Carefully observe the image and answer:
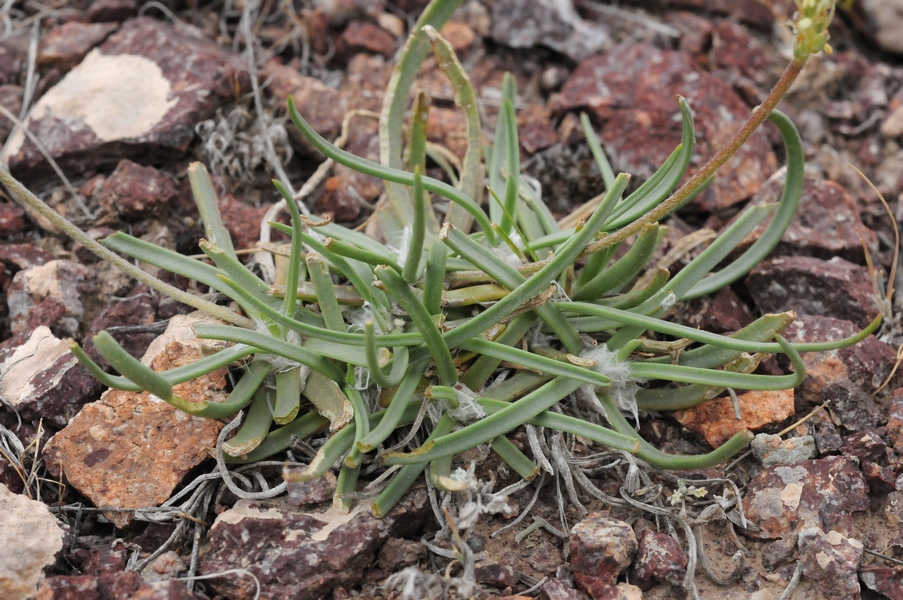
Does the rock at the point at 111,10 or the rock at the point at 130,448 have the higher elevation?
the rock at the point at 111,10

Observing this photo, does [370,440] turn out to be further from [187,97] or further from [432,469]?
[187,97]

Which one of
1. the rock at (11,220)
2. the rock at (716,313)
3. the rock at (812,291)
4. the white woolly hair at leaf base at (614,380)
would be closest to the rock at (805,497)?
the white woolly hair at leaf base at (614,380)

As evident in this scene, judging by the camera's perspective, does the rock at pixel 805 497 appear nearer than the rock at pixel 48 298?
Yes

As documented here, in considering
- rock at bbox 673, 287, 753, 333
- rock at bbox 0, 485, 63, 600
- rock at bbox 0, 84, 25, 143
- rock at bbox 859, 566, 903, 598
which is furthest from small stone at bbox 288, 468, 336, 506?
rock at bbox 0, 84, 25, 143

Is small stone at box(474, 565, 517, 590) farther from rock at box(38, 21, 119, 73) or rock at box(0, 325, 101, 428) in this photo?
rock at box(38, 21, 119, 73)

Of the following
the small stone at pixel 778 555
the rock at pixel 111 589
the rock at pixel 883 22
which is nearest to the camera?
the rock at pixel 111 589

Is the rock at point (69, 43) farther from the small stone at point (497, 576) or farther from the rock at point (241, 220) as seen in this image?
the small stone at point (497, 576)

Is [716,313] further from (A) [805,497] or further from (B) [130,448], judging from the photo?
(B) [130,448]

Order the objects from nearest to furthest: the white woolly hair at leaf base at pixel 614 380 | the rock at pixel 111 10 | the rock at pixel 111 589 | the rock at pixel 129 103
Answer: the rock at pixel 111 589, the white woolly hair at leaf base at pixel 614 380, the rock at pixel 129 103, the rock at pixel 111 10
